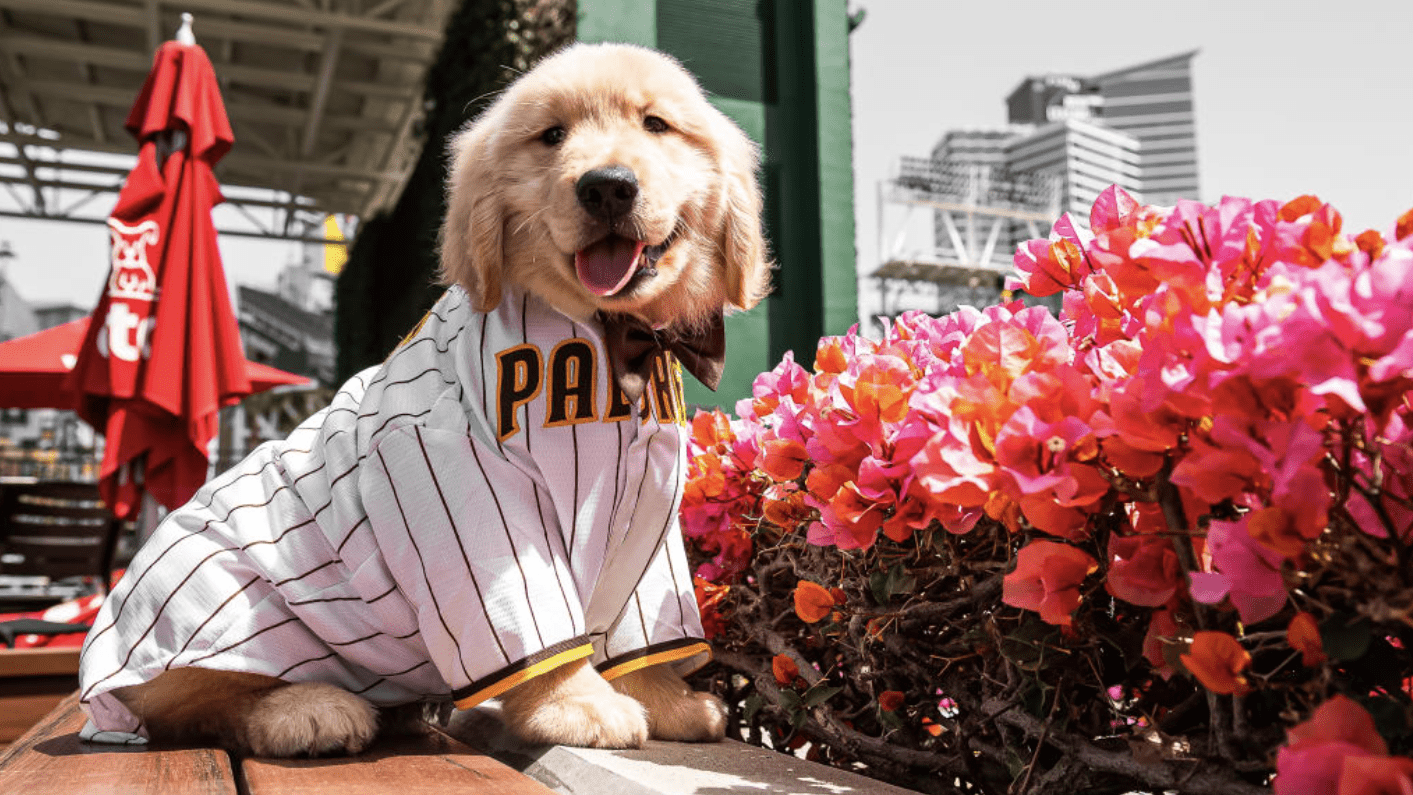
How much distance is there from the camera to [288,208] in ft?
44.6

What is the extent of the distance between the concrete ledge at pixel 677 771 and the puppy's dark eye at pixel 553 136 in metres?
1.08

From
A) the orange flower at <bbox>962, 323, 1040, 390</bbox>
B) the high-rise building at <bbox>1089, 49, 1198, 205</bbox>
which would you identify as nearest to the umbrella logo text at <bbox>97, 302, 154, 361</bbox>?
the orange flower at <bbox>962, 323, 1040, 390</bbox>

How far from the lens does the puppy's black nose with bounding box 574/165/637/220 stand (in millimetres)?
1581

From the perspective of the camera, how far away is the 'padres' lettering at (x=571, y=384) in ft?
5.21

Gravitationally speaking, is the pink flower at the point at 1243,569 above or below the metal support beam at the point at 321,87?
below

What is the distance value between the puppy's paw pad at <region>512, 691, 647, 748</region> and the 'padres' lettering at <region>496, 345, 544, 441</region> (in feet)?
1.53

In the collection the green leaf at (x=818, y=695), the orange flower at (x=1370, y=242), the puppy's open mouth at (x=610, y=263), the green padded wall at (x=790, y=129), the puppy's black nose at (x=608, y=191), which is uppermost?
the green padded wall at (x=790, y=129)

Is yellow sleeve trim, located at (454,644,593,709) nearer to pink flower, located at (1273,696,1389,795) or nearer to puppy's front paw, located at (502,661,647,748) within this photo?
puppy's front paw, located at (502,661,647,748)

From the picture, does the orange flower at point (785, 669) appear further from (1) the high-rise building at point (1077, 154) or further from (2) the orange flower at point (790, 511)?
(1) the high-rise building at point (1077, 154)

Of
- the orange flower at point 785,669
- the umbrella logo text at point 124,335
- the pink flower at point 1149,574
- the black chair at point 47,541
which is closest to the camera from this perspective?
the pink flower at point 1149,574

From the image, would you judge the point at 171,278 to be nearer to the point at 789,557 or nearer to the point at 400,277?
the point at 789,557

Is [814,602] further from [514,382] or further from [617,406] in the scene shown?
[514,382]

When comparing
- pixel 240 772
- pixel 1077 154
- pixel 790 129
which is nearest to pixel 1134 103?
pixel 1077 154

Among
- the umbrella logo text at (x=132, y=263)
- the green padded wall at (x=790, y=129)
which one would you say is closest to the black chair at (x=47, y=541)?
the umbrella logo text at (x=132, y=263)
